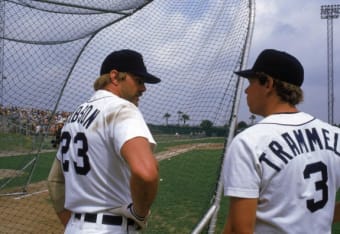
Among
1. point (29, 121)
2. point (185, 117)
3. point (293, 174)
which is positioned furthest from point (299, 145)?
point (29, 121)

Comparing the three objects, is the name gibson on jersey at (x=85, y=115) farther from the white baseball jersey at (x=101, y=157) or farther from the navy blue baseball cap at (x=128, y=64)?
the navy blue baseball cap at (x=128, y=64)

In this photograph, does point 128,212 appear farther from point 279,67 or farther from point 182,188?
A: point 182,188

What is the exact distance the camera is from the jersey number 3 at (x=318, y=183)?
6.16 feet

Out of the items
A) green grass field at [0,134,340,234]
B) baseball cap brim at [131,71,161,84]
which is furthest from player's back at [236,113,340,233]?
green grass field at [0,134,340,234]

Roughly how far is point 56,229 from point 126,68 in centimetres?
543

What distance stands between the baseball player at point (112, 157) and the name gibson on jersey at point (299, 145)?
0.49m

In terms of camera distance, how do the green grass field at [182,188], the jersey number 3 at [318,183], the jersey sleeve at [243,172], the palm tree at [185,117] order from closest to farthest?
the jersey sleeve at [243,172]
the jersey number 3 at [318,183]
the palm tree at [185,117]
the green grass field at [182,188]

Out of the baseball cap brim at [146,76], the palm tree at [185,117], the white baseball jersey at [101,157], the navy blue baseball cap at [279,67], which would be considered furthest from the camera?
the palm tree at [185,117]

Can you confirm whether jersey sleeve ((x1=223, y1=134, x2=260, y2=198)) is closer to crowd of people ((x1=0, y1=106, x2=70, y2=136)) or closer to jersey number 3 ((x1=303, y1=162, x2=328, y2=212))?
jersey number 3 ((x1=303, y1=162, x2=328, y2=212))

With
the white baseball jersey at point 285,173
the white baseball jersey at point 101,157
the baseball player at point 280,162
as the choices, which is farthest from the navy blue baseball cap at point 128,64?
the white baseball jersey at point 285,173

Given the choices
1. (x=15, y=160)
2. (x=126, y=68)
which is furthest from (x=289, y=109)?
(x=15, y=160)

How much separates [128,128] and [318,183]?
85 centimetres

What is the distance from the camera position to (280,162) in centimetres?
180

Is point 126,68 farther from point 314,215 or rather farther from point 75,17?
point 75,17
